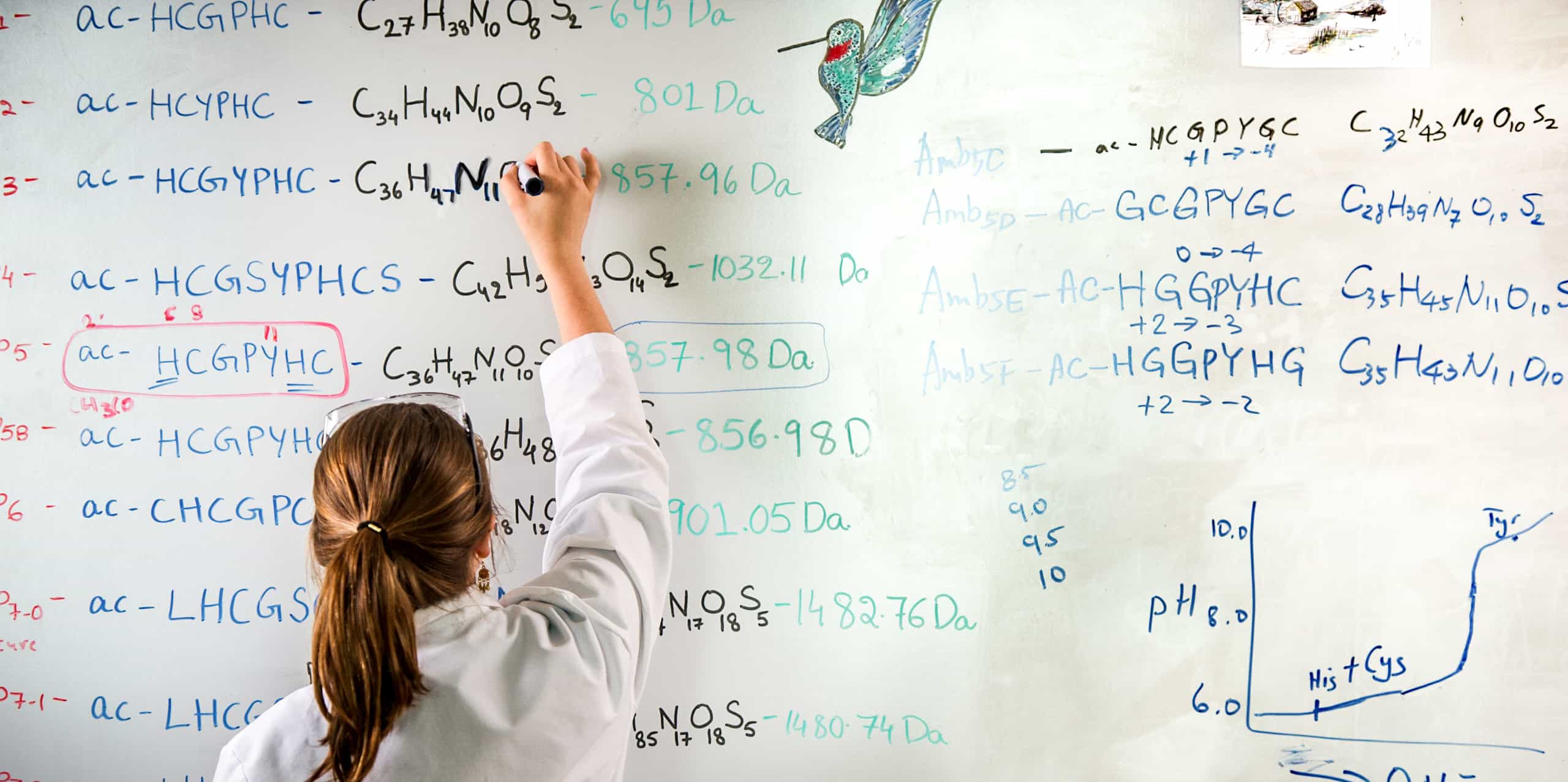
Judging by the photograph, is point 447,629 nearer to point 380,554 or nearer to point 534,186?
point 380,554

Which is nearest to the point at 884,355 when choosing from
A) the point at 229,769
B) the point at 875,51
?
the point at 875,51

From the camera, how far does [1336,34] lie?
1.26 meters

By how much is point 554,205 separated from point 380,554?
562 mm

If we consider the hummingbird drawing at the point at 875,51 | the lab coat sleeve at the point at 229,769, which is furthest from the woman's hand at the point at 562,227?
the lab coat sleeve at the point at 229,769

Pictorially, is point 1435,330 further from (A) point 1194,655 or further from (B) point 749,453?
(B) point 749,453

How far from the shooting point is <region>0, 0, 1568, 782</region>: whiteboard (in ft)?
4.14

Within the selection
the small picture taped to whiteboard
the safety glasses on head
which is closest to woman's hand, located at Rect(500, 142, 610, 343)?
the safety glasses on head

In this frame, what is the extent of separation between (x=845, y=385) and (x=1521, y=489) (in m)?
1.01

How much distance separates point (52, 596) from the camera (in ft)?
4.28

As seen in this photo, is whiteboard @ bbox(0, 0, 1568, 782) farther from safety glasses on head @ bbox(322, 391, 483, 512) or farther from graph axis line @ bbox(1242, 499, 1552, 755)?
safety glasses on head @ bbox(322, 391, 483, 512)

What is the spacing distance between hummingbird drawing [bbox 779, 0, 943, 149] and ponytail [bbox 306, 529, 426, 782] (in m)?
0.87

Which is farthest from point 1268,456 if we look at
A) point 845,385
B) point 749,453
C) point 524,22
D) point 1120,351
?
point 524,22

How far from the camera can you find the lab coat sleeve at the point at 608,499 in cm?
97

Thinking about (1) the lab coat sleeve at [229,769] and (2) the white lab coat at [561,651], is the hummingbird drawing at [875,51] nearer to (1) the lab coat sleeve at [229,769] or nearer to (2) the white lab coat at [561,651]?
(2) the white lab coat at [561,651]
